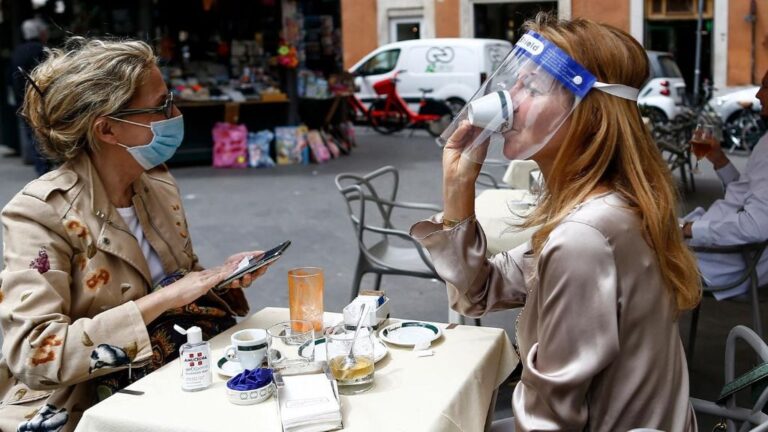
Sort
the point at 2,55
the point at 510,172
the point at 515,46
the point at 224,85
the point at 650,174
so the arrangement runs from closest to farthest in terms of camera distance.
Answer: the point at 650,174, the point at 515,46, the point at 510,172, the point at 224,85, the point at 2,55

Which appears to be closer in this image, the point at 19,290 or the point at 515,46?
the point at 515,46

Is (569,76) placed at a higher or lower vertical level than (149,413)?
higher

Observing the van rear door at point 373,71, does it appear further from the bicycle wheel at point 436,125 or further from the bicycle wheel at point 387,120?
the bicycle wheel at point 436,125

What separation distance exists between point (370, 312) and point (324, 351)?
0.70 ft

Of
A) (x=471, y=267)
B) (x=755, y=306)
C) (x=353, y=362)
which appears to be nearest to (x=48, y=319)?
(x=353, y=362)

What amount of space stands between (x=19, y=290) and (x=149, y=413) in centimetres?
50

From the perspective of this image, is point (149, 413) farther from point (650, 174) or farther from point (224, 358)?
point (650, 174)

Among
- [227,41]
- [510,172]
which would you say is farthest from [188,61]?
[510,172]

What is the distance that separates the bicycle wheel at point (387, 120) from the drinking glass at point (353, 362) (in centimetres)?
1322

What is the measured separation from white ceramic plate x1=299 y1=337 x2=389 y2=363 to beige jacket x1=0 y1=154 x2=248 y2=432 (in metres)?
0.41

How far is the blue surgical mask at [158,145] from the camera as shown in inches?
93.1

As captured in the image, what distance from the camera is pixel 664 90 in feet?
42.3

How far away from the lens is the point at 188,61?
11.0 metres

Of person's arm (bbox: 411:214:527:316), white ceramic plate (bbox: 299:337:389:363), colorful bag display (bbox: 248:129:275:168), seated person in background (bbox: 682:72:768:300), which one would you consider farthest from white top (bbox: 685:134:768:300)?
colorful bag display (bbox: 248:129:275:168)
